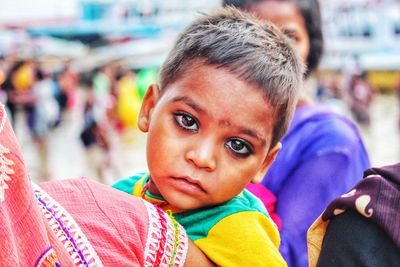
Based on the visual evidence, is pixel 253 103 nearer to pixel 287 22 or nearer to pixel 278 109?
pixel 278 109

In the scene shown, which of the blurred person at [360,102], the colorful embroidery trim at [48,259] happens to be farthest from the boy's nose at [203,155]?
the blurred person at [360,102]

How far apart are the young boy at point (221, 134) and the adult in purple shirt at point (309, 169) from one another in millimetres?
377

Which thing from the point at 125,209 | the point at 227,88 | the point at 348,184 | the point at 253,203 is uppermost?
the point at 227,88

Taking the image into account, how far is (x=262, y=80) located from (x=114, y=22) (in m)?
18.5

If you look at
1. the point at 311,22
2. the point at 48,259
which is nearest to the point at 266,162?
the point at 48,259

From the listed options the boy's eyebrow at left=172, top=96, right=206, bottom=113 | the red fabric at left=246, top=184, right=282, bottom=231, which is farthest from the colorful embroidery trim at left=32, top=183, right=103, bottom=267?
the red fabric at left=246, top=184, right=282, bottom=231

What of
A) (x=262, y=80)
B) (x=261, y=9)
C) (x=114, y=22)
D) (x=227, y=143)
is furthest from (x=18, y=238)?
(x=114, y=22)

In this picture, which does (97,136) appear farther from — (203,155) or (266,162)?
(203,155)

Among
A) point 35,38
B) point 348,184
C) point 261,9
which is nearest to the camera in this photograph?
point 348,184

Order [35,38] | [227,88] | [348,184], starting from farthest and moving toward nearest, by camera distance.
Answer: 1. [35,38]
2. [348,184]
3. [227,88]

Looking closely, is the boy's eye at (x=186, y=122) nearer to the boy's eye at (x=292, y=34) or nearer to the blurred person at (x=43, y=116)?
the boy's eye at (x=292, y=34)

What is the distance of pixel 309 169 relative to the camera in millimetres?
1813

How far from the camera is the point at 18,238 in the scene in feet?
2.76

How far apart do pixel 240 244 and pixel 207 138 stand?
0.24 m
